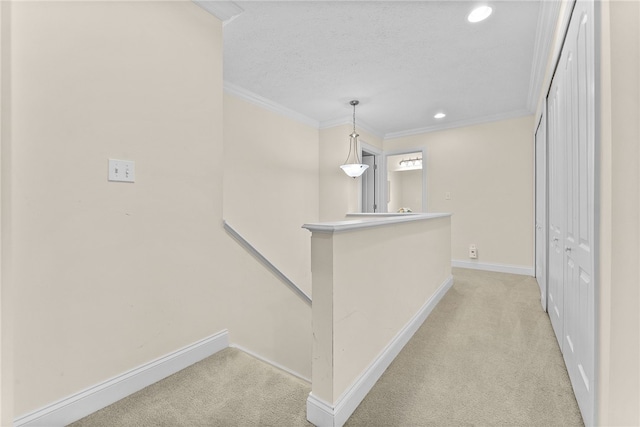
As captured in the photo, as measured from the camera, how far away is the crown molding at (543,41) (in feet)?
6.29

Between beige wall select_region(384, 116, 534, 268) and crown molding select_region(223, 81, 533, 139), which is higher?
crown molding select_region(223, 81, 533, 139)

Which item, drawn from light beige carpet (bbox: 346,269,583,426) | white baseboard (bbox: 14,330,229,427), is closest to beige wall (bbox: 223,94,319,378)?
white baseboard (bbox: 14,330,229,427)

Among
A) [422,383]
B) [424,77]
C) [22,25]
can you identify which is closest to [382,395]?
[422,383]

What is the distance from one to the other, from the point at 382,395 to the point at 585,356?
94 centimetres

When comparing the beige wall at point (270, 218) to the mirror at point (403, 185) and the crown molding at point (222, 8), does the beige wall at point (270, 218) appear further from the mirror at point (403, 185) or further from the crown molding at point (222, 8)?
the mirror at point (403, 185)

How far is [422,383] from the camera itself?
156 centimetres

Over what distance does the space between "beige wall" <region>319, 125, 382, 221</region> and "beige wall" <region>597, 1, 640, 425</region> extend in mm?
3612

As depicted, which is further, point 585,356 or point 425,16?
point 425,16

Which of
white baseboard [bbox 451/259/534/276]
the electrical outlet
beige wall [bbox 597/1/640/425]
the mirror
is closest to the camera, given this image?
beige wall [bbox 597/1/640/425]

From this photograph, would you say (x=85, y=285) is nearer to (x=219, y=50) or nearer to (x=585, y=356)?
(x=219, y=50)

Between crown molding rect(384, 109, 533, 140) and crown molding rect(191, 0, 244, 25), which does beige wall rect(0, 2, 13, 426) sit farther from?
crown molding rect(384, 109, 533, 140)

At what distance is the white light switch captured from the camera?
4.74 ft

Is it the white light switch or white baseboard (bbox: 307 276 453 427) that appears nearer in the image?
white baseboard (bbox: 307 276 453 427)

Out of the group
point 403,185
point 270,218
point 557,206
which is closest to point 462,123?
point 557,206
